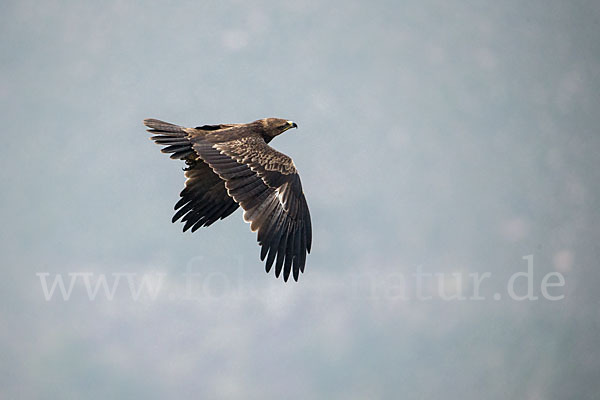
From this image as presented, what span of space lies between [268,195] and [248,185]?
1.02 feet

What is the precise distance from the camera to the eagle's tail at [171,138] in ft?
45.2

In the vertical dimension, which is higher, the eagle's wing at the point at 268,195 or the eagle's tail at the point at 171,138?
the eagle's tail at the point at 171,138

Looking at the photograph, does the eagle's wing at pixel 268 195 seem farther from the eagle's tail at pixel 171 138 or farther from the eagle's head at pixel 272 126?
the eagle's head at pixel 272 126

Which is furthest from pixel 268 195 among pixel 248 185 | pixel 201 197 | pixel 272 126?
pixel 272 126

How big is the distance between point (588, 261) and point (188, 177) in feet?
296

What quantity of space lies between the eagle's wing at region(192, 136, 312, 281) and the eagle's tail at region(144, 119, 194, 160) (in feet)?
0.66

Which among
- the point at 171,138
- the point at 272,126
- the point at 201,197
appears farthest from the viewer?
the point at 272,126

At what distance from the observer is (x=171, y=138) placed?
45.6 ft

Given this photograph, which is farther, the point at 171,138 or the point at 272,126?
the point at 272,126

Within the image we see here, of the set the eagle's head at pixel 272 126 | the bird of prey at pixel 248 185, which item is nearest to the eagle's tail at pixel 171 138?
the bird of prey at pixel 248 185

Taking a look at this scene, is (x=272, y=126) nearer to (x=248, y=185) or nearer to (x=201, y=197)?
(x=201, y=197)

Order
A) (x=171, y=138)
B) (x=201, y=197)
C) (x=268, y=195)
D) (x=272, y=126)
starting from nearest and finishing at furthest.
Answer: (x=268, y=195)
(x=171, y=138)
(x=201, y=197)
(x=272, y=126)

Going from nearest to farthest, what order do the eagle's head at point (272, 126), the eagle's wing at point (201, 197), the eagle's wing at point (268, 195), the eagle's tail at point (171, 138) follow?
1. the eagle's wing at point (268, 195)
2. the eagle's tail at point (171, 138)
3. the eagle's wing at point (201, 197)
4. the eagle's head at point (272, 126)

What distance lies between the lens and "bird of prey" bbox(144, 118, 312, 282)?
13.0m
